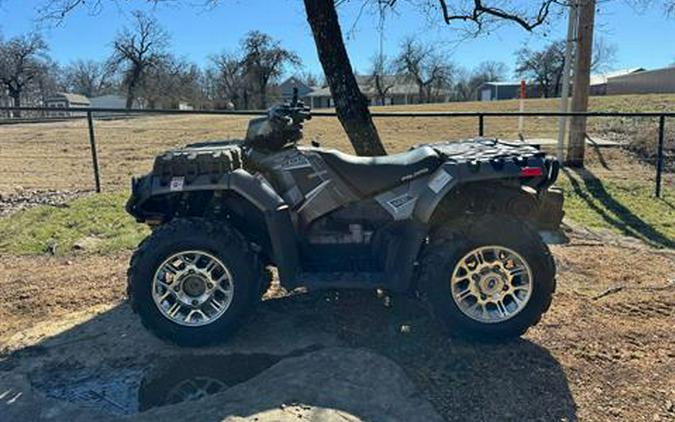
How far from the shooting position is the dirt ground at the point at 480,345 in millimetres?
2906

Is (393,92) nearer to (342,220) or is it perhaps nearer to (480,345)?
(342,220)

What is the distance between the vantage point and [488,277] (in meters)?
3.45

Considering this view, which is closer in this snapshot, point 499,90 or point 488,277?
point 488,277

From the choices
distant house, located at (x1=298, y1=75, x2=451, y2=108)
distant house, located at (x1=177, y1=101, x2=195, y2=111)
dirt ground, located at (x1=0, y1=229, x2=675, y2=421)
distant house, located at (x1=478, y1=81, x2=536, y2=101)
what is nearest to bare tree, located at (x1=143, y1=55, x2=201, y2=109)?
distant house, located at (x1=177, y1=101, x2=195, y2=111)

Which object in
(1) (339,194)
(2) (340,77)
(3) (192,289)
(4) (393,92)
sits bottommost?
(3) (192,289)

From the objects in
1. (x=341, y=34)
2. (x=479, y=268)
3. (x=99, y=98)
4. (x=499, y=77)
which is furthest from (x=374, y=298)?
(x=499, y=77)

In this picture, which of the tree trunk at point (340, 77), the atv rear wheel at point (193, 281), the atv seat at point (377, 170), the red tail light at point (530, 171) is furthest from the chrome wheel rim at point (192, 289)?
the tree trunk at point (340, 77)

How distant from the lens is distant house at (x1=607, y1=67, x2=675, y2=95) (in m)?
55.5

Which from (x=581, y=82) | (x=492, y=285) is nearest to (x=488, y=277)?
(x=492, y=285)

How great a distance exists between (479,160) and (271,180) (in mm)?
1342

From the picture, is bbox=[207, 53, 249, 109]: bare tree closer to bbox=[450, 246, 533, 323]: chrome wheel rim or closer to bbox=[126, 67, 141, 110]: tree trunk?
bbox=[126, 67, 141, 110]: tree trunk

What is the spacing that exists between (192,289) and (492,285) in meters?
1.90

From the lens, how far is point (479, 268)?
3447 millimetres

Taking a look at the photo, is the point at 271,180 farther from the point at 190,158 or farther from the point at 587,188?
the point at 587,188
